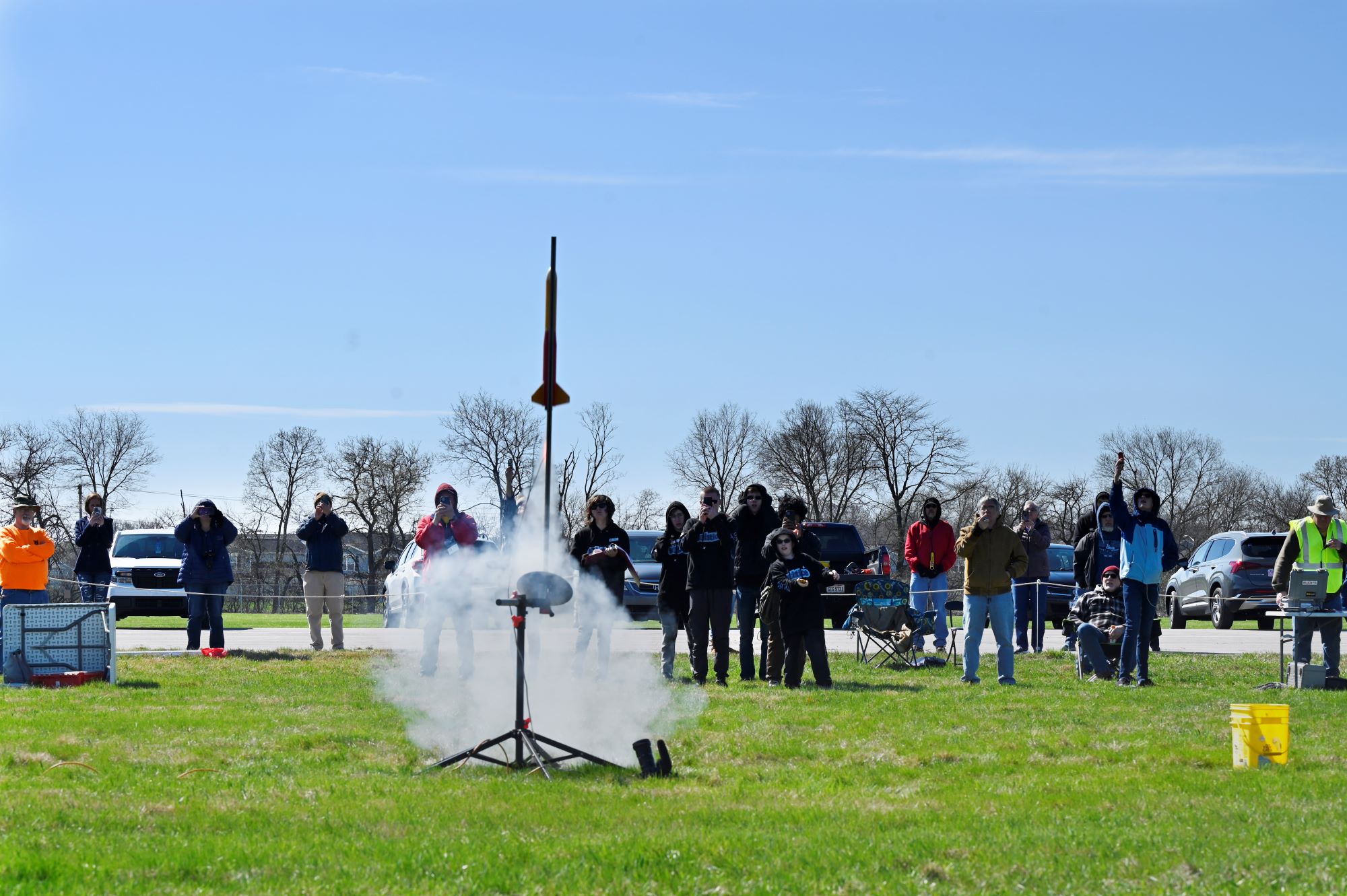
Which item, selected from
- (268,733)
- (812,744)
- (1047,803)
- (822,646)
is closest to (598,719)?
(812,744)

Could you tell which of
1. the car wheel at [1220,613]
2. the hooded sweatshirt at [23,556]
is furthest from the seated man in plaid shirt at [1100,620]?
the hooded sweatshirt at [23,556]

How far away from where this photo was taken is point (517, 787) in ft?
25.6

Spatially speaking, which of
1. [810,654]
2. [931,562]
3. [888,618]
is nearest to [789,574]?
[810,654]

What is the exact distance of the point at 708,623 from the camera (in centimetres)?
1429

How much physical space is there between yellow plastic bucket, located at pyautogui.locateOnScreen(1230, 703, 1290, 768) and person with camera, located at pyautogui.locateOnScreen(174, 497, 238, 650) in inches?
488

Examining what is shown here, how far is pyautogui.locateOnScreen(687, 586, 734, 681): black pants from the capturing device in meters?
14.1

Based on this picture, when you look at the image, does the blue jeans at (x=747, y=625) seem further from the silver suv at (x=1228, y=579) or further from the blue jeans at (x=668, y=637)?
the silver suv at (x=1228, y=579)

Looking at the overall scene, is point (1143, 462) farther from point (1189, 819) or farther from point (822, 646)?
point (1189, 819)

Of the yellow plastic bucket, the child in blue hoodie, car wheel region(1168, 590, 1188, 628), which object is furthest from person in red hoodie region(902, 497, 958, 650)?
car wheel region(1168, 590, 1188, 628)

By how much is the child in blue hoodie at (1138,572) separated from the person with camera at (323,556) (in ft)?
30.1

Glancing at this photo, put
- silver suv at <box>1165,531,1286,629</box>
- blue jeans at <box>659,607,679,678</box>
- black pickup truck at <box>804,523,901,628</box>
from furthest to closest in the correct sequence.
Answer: silver suv at <box>1165,531,1286,629</box> → black pickup truck at <box>804,523,901,628</box> → blue jeans at <box>659,607,679,678</box>

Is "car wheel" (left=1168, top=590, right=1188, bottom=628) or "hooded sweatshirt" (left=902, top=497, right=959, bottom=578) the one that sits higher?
"hooded sweatshirt" (left=902, top=497, right=959, bottom=578)

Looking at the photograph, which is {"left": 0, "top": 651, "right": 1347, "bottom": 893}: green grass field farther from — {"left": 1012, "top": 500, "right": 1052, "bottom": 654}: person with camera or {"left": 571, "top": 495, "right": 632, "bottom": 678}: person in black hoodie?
{"left": 1012, "top": 500, "right": 1052, "bottom": 654}: person with camera

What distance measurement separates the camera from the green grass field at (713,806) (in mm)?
5754
